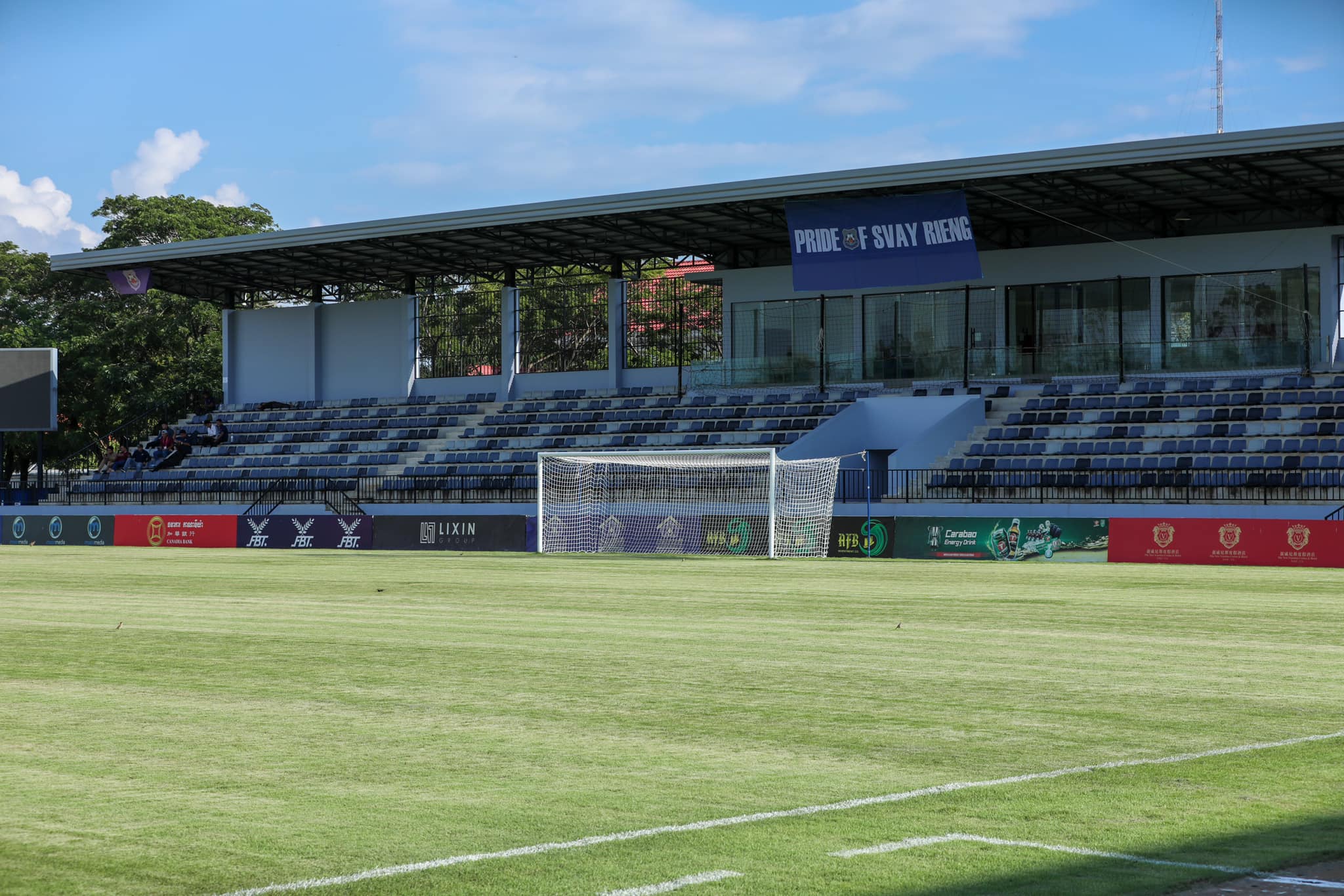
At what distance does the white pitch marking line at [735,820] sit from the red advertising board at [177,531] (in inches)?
1549

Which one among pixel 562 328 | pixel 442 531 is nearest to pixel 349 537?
pixel 442 531

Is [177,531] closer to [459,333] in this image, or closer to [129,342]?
[459,333]

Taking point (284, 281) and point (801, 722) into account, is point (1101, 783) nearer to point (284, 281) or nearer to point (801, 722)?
point (801, 722)

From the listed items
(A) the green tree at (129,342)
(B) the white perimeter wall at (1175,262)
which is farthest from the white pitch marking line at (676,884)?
(A) the green tree at (129,342)

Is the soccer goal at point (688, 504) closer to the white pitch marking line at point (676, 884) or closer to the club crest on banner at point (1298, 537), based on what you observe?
the club crest on banner at point (1298, 537)

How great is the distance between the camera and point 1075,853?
6180mm

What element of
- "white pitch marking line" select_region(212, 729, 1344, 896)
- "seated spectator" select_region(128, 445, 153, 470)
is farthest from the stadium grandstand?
"white pitch marking line" select_region(212, 729, 1344, 896)

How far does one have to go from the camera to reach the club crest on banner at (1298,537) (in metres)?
30.3

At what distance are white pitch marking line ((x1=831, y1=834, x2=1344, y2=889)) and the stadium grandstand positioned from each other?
101 feet

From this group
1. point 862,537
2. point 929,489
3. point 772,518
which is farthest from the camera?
point 929,489

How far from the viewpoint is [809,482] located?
37.9 m

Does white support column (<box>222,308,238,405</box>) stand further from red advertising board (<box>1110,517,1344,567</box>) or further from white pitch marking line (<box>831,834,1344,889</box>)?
white pitch marking line (<box>831,834,1344,889</box>)

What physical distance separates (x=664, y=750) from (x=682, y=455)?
3139 centimetres

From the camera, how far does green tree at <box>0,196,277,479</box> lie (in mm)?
73438
